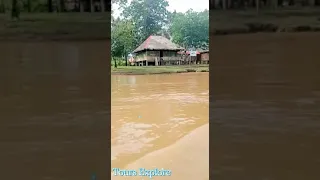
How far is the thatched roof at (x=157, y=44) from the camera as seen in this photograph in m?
2.64

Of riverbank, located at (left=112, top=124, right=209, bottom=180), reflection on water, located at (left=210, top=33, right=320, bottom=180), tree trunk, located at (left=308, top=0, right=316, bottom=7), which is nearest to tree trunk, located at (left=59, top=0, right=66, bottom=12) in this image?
reflection on water, located at (left=210, top=33, right=320, bottom=180)

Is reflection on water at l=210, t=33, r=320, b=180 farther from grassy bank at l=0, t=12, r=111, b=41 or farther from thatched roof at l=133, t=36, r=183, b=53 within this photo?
grassy bank at l=0, t=12, r=111, b=41

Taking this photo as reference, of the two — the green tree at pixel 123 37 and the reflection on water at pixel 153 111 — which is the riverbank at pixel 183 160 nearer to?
the reflection on water at pixel 153 111

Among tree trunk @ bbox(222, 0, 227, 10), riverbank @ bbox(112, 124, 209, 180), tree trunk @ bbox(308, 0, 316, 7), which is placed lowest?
riverbank @ bbox(112, 124, 209, 180)

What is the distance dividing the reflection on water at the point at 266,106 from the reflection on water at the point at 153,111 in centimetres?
22

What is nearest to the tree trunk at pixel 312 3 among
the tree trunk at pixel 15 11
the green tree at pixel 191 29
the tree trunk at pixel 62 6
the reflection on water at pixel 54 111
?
the green tree at pixel 191 29

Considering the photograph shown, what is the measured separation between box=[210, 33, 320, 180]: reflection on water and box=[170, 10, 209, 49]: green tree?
1.20ft

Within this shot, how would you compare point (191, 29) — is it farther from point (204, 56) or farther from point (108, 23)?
point (108, 23)

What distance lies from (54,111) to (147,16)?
100cm

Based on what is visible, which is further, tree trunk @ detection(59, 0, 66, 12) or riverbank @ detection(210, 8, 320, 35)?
tree trunk @ detection(59, 0, 66, 12)

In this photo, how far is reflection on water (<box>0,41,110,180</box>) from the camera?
2467mm

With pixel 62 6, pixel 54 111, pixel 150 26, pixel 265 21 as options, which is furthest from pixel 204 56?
pixel 62 6

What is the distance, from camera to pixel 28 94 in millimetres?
3283

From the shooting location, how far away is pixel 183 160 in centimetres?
242
